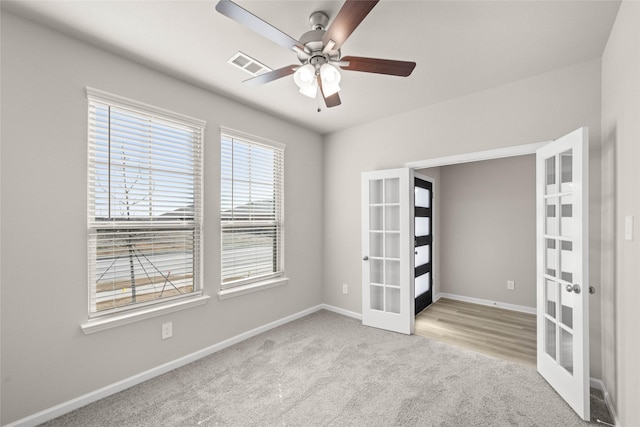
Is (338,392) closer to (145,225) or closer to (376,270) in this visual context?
(376,270)

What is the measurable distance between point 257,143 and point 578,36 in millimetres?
3012

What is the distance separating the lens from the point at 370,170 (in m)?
3.87

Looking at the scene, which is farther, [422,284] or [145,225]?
[422,284]

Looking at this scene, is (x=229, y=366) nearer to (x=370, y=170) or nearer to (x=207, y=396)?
(x=207, y=396)

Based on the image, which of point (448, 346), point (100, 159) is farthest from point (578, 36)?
point (100, 159)

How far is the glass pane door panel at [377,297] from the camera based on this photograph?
3656 millimetres

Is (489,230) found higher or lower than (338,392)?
higher

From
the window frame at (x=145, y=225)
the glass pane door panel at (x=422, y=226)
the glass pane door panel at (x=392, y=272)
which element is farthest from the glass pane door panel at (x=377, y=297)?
the window frame at (x=145, y=225)

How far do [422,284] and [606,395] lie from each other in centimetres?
234

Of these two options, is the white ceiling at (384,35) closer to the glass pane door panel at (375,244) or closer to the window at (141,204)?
the window at (141,204)

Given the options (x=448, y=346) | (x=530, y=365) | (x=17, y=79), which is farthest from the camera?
(x=448, y=346)

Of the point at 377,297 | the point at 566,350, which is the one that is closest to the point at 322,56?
the point at 566,350

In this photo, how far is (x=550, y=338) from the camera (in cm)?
240

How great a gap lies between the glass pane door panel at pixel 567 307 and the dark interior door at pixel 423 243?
1928mm
